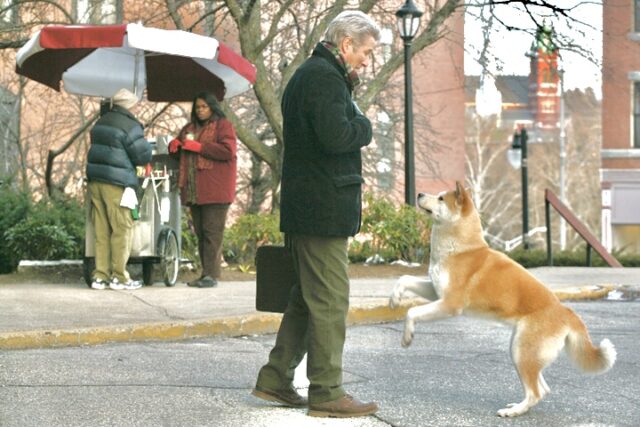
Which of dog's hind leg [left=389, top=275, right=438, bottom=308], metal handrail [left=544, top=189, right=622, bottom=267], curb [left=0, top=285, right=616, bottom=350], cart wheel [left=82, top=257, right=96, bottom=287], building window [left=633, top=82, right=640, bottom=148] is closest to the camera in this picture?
dog's hind leg [left=389, top=275, right=438, bottom=308]

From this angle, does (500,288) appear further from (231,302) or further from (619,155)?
(619,155)

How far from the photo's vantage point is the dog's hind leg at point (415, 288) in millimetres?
7699

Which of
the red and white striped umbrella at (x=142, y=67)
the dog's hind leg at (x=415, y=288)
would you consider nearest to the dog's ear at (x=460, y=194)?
the dog's hind leg at (x=415, y=288)

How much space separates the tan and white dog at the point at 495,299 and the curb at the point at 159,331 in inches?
69.4

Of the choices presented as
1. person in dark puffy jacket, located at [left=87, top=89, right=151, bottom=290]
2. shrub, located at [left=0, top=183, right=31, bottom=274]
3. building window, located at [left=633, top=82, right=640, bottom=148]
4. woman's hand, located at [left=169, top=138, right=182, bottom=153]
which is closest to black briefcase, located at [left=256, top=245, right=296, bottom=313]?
person in dark puffy jacket, located at [left=87, top=89, right=151, bottom=290]

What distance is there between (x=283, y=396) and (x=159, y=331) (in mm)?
3476

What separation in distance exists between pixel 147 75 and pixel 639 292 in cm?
615

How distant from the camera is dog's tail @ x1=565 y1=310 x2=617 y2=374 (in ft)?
23.4

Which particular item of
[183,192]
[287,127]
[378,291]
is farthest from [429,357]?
[183,192]

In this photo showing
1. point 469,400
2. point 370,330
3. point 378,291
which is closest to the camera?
point 469,400

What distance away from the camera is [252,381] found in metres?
8.32

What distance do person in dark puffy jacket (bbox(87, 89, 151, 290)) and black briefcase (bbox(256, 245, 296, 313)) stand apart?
6.70 metres

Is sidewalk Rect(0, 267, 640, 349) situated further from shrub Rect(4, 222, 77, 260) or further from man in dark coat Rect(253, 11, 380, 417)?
man in dark coat Rect(253, 11, 380, 417)

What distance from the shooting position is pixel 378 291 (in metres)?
14.0
